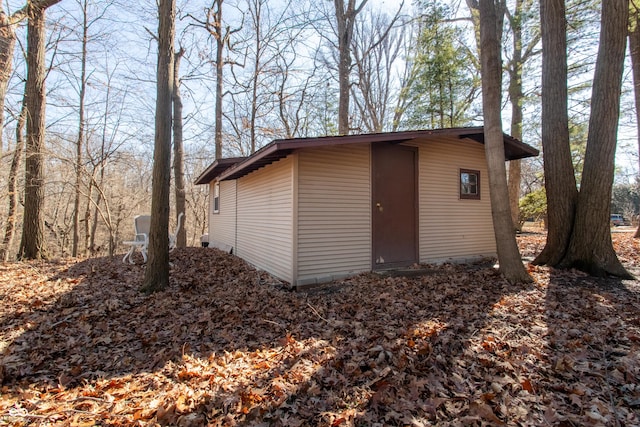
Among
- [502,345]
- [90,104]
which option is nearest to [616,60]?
[502,345]

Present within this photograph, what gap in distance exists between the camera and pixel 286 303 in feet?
14.4

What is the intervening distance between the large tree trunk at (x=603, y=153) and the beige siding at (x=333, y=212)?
144 inches

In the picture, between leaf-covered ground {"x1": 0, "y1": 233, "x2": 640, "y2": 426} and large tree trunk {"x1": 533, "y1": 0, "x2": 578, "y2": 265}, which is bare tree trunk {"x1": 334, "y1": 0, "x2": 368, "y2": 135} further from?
leaf-covered ground {"x1": 0, "y1": 233, "x2": 640, "y2": 426}

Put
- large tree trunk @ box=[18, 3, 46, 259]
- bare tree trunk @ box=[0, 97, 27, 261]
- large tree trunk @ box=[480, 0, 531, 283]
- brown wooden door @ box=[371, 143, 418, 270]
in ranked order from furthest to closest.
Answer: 1. bare tree trunk @ box=[0, 97, 27, 261]
2. large tree trunk @ box=[18, 3, 46, 259]
3. brown wooden door @ box=[371, 143, 418, 270]
4. large tree trunk @ box=[480, 0, 531, 283]

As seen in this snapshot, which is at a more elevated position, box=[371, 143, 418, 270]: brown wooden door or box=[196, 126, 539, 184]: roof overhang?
box=[196, 126, 539, 184]: roof overhang

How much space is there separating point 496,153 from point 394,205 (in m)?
2.01

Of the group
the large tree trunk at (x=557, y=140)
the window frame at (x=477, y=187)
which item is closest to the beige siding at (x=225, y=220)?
the window frame at (x=477, y=187)

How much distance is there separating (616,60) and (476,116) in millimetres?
7604

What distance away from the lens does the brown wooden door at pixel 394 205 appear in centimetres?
597

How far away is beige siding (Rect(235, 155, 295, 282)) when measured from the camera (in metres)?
5.38

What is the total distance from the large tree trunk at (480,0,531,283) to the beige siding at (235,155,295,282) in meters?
3.25

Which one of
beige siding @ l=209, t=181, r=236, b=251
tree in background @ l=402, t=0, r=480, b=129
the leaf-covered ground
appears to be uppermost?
tree in background @ l=402, t=0, r=480, b=129

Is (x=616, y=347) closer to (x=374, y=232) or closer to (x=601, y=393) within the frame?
(x=601, y=393)

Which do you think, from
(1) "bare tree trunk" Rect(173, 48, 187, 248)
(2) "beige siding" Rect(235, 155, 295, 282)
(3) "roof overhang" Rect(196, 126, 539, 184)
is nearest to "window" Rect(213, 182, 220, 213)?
(1) "bare tree trunk" Rect(173, 48, 187, 248)
